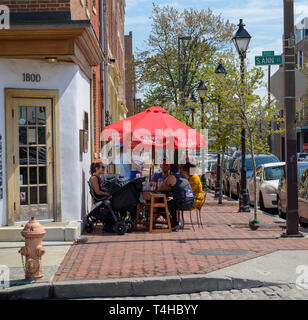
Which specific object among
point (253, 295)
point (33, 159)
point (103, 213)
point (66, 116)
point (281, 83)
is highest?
point (281, 83)

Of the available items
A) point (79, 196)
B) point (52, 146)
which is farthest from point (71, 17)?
point (79, 196)

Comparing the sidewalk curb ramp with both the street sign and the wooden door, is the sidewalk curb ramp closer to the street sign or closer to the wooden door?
the wooden door

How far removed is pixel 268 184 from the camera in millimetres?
17250

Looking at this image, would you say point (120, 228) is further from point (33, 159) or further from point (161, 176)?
point (33, 159)

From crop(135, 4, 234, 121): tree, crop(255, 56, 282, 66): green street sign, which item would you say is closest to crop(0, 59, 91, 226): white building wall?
crop(255, 56, 282, 66): green street sign

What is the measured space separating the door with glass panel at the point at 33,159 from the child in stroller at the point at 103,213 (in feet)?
2.79

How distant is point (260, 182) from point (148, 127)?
6.06 m

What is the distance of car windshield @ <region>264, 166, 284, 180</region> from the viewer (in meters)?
17.8

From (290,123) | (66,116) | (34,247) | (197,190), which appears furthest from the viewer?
(197,190)

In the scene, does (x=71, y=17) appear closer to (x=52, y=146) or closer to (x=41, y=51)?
(x=41, y=51)

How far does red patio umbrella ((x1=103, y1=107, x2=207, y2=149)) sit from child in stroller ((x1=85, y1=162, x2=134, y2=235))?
3.95 ft

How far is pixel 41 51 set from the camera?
11.3 m

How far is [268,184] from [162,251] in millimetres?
8564

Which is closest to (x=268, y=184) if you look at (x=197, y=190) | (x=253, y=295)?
(x=197, y=190)
